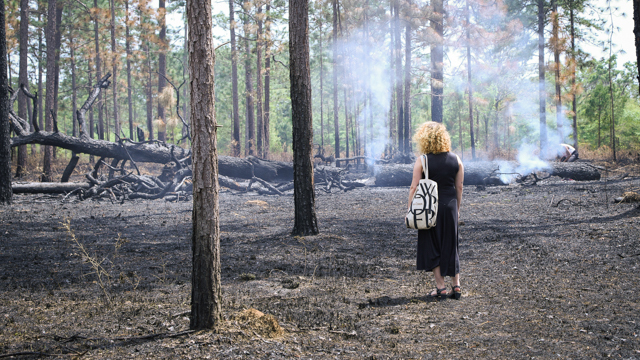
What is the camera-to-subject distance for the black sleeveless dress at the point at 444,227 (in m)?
4.55

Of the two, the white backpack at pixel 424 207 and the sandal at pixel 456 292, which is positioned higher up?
the white backpack at pixel 424 207

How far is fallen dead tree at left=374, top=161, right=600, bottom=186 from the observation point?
1809cm

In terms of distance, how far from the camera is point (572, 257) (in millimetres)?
6145

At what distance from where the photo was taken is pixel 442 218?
4582mm

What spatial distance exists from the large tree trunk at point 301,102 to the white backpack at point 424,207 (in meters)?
3.45

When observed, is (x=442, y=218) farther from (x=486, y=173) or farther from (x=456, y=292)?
(x=486, y=173)

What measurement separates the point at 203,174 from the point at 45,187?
13098 mm

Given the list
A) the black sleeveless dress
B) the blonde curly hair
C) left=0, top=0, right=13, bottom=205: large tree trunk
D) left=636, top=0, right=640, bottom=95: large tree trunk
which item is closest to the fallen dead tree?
left=636, top=0, right=640, bottom=95: large tree trunk

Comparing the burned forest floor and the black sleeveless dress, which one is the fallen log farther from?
the black sleeveless dress

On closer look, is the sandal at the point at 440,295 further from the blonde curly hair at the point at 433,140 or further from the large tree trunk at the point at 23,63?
the large tree trunk at the point at 23,63

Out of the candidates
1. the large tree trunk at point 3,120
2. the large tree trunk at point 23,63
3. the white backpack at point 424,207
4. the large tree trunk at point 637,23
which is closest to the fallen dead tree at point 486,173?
the large tree trunk at point 637,23

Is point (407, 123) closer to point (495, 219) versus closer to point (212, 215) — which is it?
point (495, 219)

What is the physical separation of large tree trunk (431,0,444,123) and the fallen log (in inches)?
612

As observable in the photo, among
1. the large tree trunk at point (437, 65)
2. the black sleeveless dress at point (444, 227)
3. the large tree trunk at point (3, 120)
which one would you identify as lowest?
the black sleeveless dress at point (444, 227)
